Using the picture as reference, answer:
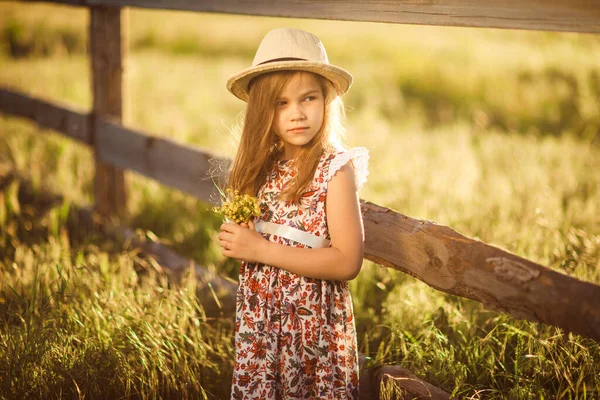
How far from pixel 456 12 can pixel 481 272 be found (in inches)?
37.8

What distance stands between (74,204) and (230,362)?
2.67m

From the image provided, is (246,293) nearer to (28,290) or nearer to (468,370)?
(468,370)

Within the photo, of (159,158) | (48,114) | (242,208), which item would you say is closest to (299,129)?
(242,208)

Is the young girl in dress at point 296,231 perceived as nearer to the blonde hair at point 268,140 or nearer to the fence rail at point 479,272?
the blonde hair at point 268,140

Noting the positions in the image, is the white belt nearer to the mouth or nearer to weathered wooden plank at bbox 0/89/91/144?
the mouth

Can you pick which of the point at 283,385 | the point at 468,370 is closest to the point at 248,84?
the point at 283,385

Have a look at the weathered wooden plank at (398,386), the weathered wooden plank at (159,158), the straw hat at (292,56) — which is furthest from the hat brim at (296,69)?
the weathered wooden plank at (398,386)

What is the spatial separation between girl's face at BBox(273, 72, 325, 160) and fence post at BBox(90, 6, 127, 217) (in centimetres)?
273

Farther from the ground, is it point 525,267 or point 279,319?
point 525,267

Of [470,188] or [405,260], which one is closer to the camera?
[405,260]

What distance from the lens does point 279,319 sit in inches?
86.3

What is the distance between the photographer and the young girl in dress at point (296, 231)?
6.73 ft

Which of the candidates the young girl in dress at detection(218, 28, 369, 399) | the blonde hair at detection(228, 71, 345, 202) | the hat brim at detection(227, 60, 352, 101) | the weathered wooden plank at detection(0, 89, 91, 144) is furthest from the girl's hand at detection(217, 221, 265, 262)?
the weathered wooden plank at detection(0, 89, 91, 144)

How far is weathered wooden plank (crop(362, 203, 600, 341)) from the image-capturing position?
1.75m
